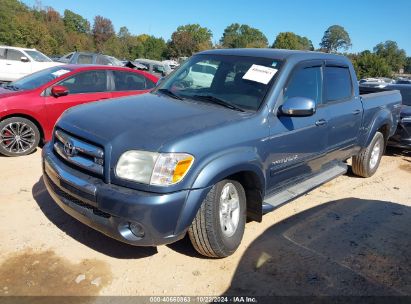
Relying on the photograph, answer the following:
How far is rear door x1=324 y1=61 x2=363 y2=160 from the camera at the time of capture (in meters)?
4.73

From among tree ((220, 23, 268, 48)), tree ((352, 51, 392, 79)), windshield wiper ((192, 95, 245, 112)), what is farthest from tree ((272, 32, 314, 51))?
windshield wiper ((192, 95, 245, 112))

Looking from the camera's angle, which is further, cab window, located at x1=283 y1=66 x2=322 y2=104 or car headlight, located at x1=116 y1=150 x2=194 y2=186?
cab window, located at x1=283 y1=66 x2=322 y2=104

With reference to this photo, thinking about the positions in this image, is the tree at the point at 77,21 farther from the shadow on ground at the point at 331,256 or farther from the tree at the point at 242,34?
the shadow on ground at the point at 331,256

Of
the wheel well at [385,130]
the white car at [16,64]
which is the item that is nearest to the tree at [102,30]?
the white car at [16,64]

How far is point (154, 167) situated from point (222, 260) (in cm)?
121

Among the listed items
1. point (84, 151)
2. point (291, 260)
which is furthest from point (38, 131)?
point (291, 260)

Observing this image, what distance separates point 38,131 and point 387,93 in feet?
18.8

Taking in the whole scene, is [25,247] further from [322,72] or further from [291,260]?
[322,72]

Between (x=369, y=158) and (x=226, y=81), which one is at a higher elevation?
(x=226, y=81)

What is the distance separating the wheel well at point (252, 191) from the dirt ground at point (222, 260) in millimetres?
365

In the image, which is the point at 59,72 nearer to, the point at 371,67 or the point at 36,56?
the point at 36,56

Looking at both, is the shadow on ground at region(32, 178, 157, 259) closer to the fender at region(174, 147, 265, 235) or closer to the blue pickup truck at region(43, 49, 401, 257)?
the blue pickup truck at region(43, 49, 401, 257)

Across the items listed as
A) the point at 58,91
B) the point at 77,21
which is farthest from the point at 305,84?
the point at 77,21

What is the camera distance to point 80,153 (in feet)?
10.9
